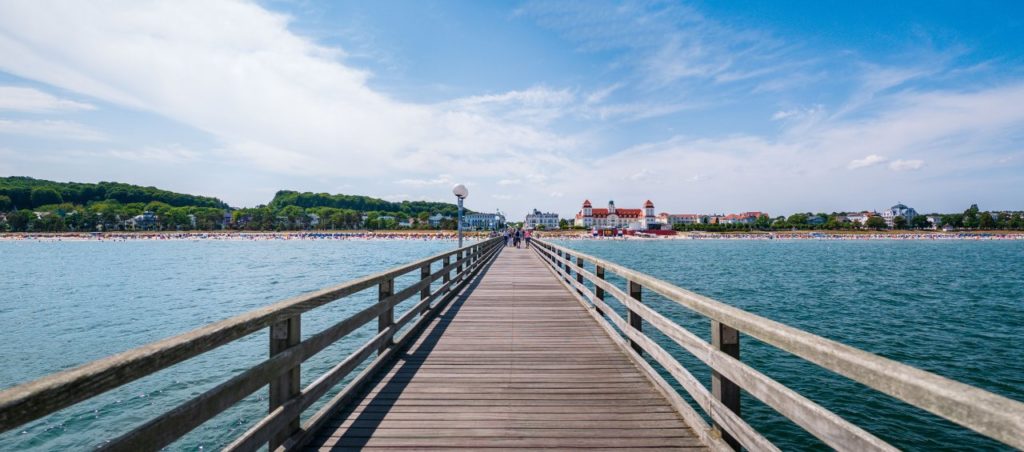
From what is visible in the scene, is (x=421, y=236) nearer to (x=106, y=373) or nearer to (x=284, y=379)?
(x=284, y=379)

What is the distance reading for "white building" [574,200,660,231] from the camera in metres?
171

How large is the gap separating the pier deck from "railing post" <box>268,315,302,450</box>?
0.32 meters

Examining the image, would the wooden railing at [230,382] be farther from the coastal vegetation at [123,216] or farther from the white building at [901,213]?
the white building at [901,213]

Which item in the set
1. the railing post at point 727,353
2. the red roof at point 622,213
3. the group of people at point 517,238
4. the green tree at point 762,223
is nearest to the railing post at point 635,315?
the railing post at point 727,353

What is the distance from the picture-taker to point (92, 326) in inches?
627

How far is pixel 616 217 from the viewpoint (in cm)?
17238

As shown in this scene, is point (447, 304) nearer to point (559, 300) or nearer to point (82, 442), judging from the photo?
point (559, 300)

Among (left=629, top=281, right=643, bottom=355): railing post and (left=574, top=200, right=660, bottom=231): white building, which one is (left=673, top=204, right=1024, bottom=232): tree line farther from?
(left=629, top=281, right=643, bottom=355): railing post

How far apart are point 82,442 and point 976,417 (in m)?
9.72

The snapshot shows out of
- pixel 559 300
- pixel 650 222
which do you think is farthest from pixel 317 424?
pixel 650 222

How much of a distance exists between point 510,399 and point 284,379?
6.40 ft

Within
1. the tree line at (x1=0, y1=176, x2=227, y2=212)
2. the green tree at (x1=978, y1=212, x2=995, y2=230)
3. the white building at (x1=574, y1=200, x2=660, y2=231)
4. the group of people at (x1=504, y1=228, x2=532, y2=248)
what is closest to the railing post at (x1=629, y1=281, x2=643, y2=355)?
the group of people at (x1=504, y1=228, x2=532, y2=248)

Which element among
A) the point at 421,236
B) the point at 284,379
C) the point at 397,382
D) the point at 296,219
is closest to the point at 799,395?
the point at 284,379

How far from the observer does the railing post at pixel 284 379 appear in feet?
9.58
